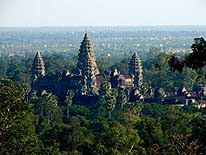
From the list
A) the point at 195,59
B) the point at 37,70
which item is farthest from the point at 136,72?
the point at 195,59

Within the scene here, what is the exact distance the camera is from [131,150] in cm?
2720

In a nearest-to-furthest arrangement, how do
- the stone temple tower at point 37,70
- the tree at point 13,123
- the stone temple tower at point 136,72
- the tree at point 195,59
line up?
the tree at point 195,59 < the tree at point 13,123 < the stone temple tower at point 136,72 < the stone temple tower at point 37,70

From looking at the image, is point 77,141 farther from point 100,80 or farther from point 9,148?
point 100,80

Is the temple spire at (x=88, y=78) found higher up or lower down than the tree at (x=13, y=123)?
lower down

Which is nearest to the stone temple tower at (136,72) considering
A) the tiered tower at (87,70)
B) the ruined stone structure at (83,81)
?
the ruined stone structure at (83,81)

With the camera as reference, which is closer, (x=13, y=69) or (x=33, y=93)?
→ (x=33, y=93)

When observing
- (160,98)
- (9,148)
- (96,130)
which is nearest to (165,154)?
(9,148)

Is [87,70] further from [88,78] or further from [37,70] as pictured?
[37,70]

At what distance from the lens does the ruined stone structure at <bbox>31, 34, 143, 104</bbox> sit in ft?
224

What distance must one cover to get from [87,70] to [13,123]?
52228 millimetres

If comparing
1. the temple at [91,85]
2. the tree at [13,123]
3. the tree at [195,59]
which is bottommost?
the temple at [91,85]

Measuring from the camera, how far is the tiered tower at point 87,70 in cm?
6875

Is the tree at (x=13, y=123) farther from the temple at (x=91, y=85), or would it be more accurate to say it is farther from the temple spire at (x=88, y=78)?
the temple spire at (x=88, y=78)

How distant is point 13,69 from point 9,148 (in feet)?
247
